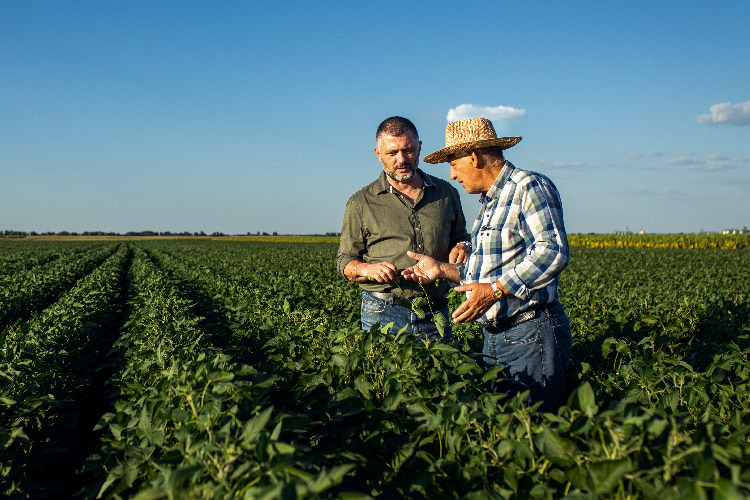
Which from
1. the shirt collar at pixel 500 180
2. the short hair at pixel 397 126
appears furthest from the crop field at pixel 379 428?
the short hair at pixel 397 126

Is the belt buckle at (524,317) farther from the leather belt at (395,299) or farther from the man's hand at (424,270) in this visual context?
the leather belt at (395,299)

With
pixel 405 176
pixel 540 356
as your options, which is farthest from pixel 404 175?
pixel 540 356

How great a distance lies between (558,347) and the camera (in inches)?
102

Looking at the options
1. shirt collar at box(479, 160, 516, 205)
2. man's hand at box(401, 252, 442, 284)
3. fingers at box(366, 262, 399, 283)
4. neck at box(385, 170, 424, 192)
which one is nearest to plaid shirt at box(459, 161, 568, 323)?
shirt collar at box(479, 160, 516, 205)

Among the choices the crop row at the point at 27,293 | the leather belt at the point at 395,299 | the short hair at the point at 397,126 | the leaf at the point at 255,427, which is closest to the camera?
the leaf at the point at 255,427

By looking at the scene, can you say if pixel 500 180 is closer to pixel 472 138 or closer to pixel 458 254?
pixel 472 138

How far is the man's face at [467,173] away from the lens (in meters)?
2.76

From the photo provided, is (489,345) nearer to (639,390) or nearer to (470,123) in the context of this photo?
(639,390)

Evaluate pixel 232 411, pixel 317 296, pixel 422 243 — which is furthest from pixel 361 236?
pixel 317 296

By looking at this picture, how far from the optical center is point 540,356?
2539mm

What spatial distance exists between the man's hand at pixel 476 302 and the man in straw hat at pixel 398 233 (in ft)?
2.75

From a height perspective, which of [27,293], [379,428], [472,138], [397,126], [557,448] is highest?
[397,126]

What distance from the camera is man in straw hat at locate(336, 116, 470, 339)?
11.2 ft

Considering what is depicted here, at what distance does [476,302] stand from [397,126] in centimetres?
138
